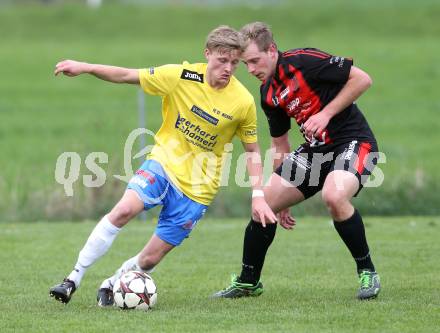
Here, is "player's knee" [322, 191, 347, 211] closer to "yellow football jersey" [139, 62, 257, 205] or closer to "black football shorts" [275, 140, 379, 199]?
"black football shorts" [275, 140, 379, 199]

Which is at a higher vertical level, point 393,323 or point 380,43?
point 380,43

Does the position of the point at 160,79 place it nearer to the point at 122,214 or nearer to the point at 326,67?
the point at 122,214

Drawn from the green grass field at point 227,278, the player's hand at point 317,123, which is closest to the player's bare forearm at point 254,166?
the player's hand at point 317,123

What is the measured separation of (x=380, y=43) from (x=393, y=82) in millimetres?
4953

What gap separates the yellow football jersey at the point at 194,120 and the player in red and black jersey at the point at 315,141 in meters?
0.31

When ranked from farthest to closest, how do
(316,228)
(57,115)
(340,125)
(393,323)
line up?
(57,115)
(316,228)
(340,125)
(393,323)

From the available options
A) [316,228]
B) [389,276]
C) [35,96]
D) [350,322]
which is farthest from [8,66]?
[350,322]

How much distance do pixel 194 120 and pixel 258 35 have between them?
31.8 inches

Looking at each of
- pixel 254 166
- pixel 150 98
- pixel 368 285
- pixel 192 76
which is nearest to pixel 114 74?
pixel 192 76

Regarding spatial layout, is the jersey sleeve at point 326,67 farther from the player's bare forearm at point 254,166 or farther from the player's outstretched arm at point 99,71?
the player's outstretched arm at point 99,71

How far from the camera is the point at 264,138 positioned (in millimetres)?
17391

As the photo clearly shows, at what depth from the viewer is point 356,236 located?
7.67 metres

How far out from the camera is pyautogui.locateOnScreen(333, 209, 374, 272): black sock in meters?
7.65

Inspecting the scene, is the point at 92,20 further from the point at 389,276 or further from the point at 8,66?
the point at 389,276
